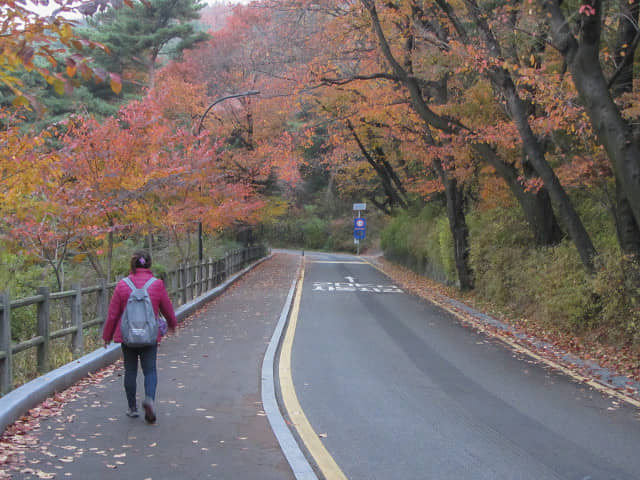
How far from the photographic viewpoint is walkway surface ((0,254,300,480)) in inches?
188

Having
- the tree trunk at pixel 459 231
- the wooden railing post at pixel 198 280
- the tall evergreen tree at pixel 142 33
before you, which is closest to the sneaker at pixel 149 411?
the wooden railing post at pixel 198 280

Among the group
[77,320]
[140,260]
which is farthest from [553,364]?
[77,320]

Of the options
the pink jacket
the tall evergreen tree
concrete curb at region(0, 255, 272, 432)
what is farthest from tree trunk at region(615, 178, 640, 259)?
the tall evergreen tree

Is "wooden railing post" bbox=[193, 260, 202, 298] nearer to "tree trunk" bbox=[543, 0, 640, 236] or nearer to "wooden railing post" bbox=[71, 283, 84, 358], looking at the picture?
"wooden railing post" bbox=[71, 283, 84, 358]

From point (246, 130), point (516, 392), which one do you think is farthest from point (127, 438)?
point (246, 130)

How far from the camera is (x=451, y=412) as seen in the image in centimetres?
675

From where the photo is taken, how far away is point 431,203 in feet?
96.8

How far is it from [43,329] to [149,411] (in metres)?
2.81

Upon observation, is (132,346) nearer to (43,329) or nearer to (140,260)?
(140,260)

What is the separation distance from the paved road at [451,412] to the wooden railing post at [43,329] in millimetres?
3398

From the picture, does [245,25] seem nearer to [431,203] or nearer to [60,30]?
[431,203]

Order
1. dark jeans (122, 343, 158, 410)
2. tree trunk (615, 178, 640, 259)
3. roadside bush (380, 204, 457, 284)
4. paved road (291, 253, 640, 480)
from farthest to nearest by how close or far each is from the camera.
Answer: roadside bush (380, 204, 457, 284) → tree trunk (615, 178, 640, 259) → dark jeans (122, 343, 158, 410) → paved road (291, 253, 640, 480)

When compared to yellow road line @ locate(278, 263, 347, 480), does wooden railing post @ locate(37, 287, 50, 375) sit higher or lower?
higher

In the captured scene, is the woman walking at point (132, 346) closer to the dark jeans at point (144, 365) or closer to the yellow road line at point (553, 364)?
the dark jeans at point (144, 365)
